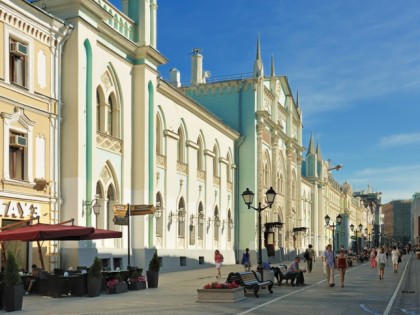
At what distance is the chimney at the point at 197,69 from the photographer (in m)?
51.6

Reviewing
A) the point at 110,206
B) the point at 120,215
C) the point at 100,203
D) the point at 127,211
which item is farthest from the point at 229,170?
the point at 127,211

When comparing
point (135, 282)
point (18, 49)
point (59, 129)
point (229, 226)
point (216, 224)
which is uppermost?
point (18, 49)

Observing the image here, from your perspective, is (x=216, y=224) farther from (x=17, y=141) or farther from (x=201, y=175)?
(x=17, y=141)

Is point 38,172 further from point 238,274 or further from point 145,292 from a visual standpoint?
point 238,274

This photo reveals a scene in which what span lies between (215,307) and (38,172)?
877 centimetres

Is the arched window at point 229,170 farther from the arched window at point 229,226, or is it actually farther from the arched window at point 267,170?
the arched window at point 267,170

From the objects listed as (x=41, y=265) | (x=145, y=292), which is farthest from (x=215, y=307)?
(x=41, y=265)

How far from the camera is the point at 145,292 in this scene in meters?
19.9

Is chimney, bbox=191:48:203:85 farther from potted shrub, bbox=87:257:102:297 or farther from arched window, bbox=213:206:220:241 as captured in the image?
potted shrub, bbox=87:257:102:297

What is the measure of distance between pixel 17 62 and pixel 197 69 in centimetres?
3176

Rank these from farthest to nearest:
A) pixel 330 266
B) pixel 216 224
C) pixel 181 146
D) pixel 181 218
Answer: pixel 216 224, pixel 181 146, pixel 181 218, pixel 330 266

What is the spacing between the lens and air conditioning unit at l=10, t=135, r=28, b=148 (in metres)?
20.2

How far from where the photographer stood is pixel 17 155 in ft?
67.6

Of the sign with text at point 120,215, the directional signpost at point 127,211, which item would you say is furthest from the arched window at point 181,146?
the directional signpost at point 127,211
